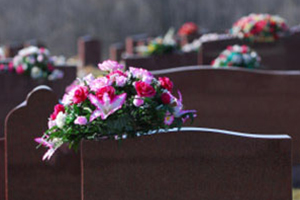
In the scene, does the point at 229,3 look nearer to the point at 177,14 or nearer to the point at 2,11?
the point at 177,14

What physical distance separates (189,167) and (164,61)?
694 centimetres

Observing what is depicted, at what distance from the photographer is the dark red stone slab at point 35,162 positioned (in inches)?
210

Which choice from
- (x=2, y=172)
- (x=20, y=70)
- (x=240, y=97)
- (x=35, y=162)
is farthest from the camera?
(x=20, y=70)

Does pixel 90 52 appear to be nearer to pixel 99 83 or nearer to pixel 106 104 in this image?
pixel 99 83

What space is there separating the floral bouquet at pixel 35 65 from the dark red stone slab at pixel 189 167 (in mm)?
4857

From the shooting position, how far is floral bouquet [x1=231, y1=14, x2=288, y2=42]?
31.6ft

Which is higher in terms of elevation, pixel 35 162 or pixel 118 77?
pixel 118 77

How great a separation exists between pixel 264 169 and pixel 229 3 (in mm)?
14840

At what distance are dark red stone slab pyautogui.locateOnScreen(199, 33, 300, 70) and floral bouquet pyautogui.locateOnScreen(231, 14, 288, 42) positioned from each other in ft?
0.45

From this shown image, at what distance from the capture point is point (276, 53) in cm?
948

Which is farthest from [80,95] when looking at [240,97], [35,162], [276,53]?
[276,53]

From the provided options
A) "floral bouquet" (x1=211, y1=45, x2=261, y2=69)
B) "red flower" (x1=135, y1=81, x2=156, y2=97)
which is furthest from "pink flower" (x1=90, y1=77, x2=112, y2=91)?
"floral bouquet" (x1=211, y1=45, x2=261, y2=69)

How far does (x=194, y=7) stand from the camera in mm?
19641

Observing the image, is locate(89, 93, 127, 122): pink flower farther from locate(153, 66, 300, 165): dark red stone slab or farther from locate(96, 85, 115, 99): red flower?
locate(153, 66, 300, 165): dark red stone slab
